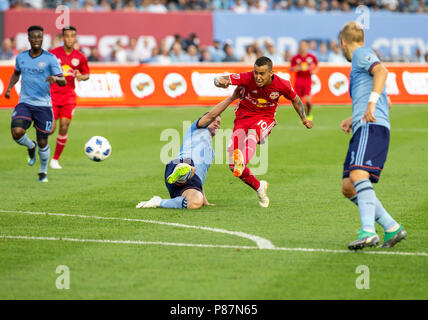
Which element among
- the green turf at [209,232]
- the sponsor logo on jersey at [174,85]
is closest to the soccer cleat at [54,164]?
the green turf at [209,232]

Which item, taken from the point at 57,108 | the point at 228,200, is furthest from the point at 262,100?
the point at 57,108

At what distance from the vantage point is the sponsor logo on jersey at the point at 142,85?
26.0 m

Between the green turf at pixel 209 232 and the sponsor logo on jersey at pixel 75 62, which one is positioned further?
the sponsor logo on jersey at pixel 75 62

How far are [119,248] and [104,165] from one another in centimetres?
712

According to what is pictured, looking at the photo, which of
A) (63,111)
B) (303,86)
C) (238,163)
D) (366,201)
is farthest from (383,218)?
(303,86)

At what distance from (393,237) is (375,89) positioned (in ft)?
4.62

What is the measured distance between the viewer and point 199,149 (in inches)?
415

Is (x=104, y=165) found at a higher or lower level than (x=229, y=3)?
lower

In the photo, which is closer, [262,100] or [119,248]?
[119,248]

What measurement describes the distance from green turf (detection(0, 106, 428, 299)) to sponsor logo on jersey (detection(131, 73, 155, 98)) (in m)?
9.11

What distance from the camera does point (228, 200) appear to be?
11.1 m

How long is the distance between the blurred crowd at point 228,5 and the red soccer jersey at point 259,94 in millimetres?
21699

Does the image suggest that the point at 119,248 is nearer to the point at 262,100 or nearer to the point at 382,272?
the point at 382,272

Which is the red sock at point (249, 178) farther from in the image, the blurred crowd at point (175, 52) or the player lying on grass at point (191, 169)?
the blurred crowd at point (175, 52)
